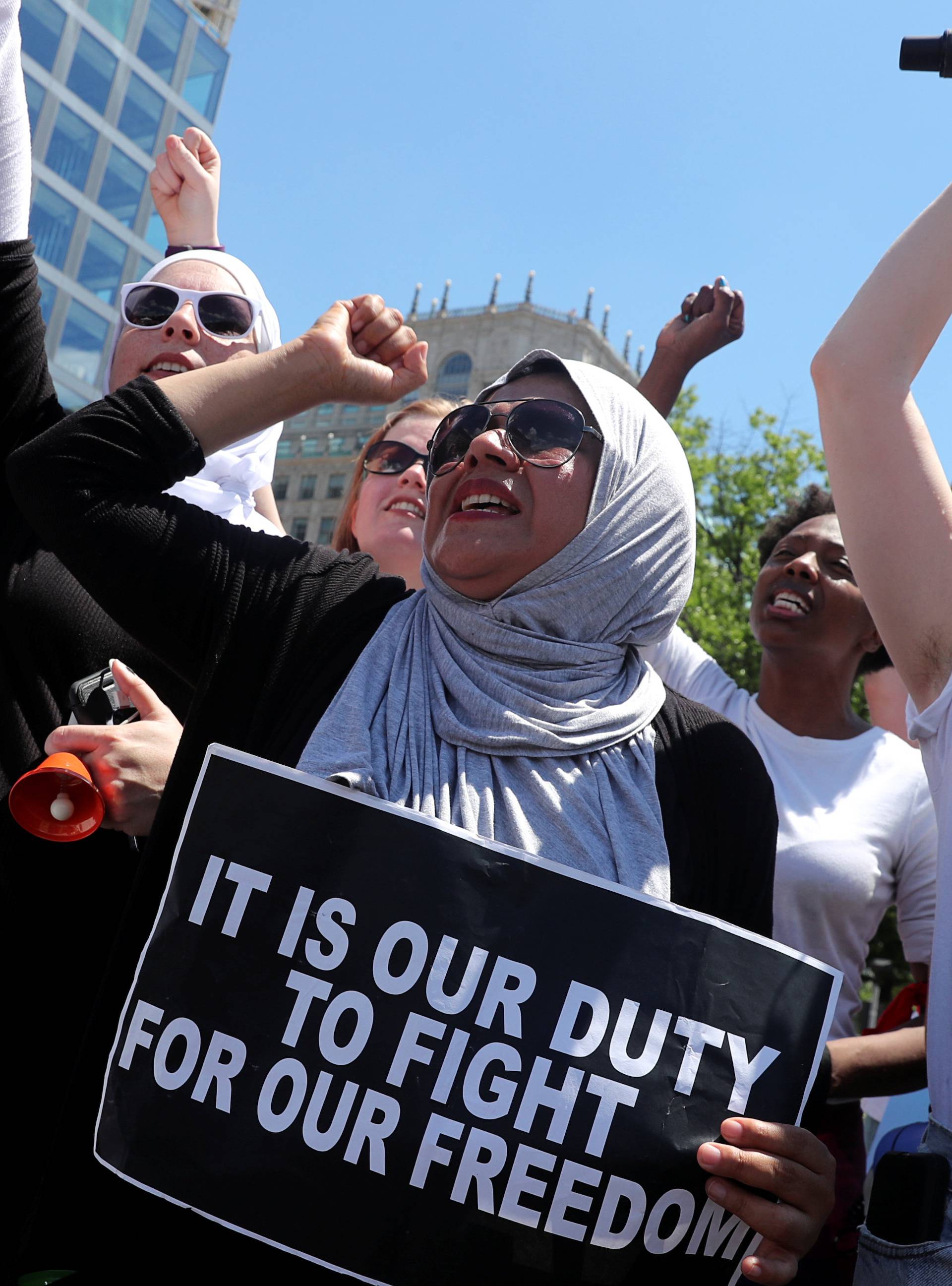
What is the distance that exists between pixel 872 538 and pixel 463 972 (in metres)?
0.98

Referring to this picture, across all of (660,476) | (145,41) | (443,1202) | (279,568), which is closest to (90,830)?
(279,568)

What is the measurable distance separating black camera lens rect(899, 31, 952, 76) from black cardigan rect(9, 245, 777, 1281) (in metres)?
1.26

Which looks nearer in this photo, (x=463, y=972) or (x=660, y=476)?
(x=463, y=972)

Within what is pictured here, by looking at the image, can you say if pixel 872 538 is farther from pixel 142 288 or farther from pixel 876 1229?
pixel 142 288

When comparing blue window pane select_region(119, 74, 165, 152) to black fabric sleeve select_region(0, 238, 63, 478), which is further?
blue window pane select_region(119, 74, 165, 152)

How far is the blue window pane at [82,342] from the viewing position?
36.2 meters

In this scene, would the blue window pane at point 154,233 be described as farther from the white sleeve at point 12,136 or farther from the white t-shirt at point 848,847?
the white sleeve at point 12,136

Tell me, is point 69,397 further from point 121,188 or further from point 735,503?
point 735,503

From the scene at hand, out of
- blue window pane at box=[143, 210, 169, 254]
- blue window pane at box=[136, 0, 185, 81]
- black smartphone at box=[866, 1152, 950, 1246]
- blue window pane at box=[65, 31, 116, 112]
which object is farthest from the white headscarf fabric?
blue window pane at box=[136, 0, 185, 81]

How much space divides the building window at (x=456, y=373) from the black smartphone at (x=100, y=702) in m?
70.0

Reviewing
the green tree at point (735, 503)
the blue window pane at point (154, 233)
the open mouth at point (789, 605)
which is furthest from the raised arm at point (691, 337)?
the blue window pane at point (154, 233)

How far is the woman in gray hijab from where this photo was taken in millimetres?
1823

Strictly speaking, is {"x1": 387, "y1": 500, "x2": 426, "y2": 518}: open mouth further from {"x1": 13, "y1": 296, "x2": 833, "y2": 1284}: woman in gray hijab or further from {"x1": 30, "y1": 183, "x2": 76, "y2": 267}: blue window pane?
{"x1": 30, "y1": 183, "x2": 76, "y2": 267}: blue window pane

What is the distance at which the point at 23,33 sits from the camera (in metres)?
31.6
